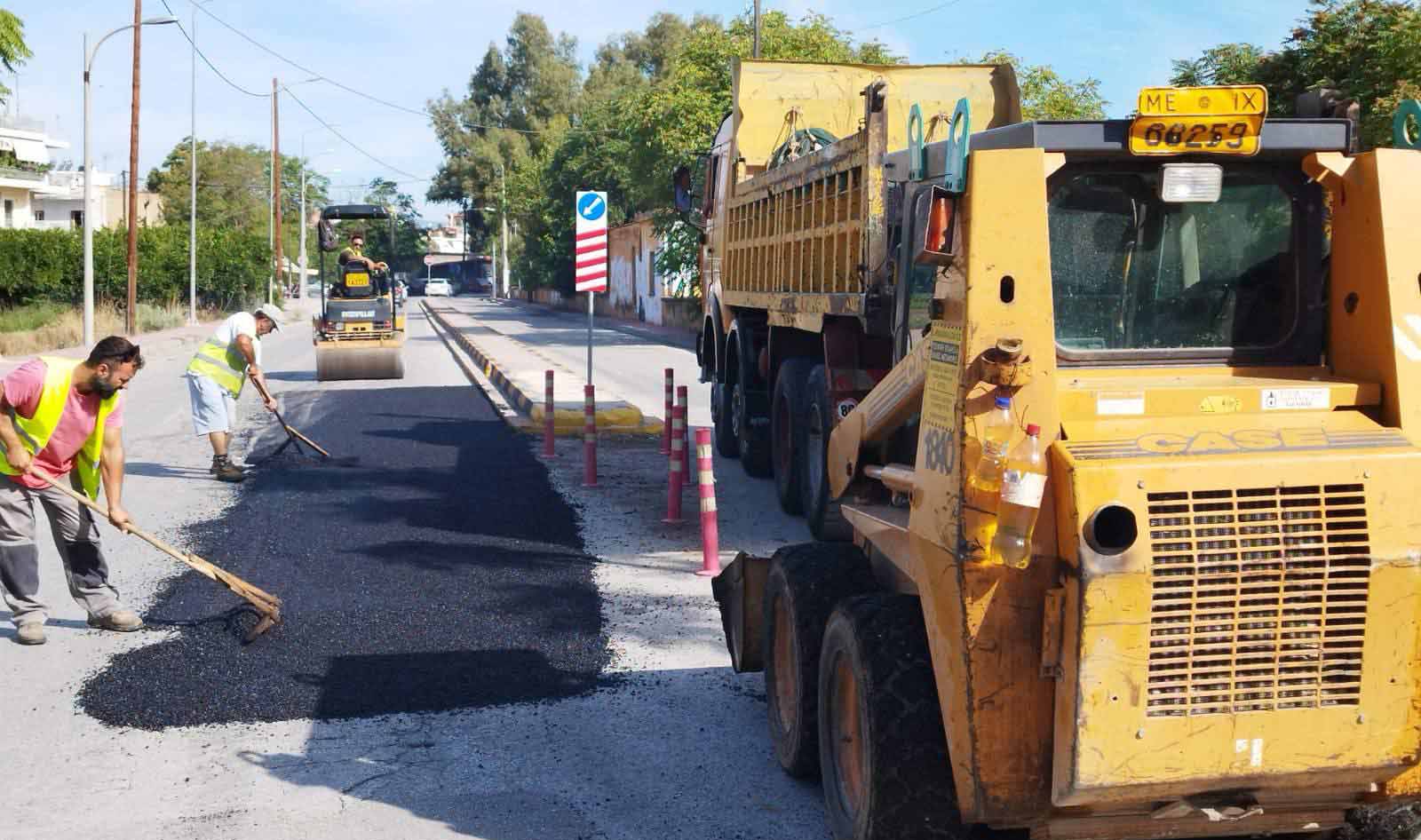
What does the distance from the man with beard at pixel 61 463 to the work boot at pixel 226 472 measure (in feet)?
16.5

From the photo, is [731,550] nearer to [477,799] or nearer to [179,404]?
[477,799]

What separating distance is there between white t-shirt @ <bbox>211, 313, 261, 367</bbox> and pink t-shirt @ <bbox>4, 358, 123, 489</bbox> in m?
5.07

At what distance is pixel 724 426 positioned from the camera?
13.5m

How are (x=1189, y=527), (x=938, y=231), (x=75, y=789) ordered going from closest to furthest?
(x=1189, y=527) → (x=938, y=231) → (x=75, y=789)

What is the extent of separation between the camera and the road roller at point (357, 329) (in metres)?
22.3

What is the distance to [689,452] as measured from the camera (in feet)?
44.8

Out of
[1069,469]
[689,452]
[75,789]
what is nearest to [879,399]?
[1069,469]

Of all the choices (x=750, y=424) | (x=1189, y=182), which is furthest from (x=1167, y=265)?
(x=750, y=424)

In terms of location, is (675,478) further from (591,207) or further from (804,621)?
(591,207)

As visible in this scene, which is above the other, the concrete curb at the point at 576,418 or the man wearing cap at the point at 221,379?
the man wearing cap at the point at 221,379

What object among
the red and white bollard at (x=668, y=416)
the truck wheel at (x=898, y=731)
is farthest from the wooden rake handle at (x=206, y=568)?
the red and white bollard at (x=668, y=416)

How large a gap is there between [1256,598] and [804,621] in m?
1.79

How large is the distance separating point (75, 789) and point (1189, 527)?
13.1 ft

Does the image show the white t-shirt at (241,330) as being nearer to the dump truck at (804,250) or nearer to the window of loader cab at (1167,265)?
the dump truck at (804,250)
